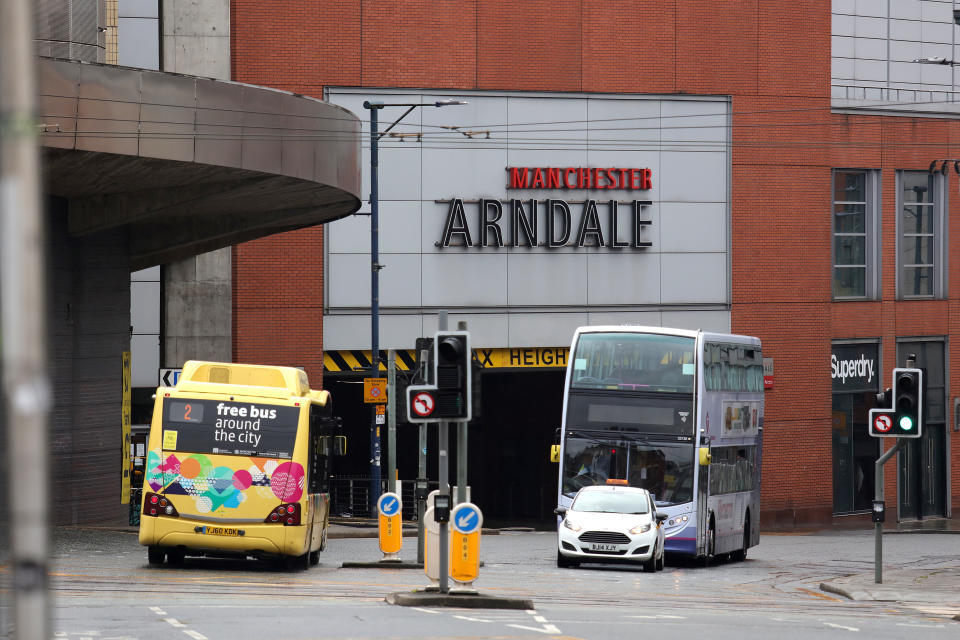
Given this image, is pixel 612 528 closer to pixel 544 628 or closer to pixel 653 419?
pixel 653 419

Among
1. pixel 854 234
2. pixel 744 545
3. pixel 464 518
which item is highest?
pixel 854 234

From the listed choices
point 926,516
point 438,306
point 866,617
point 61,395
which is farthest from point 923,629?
point 926,516

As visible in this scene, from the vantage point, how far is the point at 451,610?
15.4 metres

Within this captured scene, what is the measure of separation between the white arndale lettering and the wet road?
1368cm

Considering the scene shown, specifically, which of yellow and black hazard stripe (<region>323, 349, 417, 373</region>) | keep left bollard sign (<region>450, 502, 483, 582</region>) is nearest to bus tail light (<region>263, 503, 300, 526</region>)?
keep left bollard sign (<region>450, 502, 483, 582</region>)

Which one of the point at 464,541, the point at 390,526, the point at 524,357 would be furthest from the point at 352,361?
the point at 464,541

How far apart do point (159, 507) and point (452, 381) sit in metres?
6.15

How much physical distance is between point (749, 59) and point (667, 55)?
2333 millimetres

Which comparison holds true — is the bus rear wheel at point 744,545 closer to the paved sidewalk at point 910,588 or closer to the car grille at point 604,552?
the paved sidewalk at point 910,588

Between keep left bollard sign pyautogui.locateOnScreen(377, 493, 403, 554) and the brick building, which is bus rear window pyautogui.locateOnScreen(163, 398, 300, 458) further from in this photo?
the brick building

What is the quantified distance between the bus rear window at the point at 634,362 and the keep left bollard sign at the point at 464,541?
29.5 ft

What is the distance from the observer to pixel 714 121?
39.1 m

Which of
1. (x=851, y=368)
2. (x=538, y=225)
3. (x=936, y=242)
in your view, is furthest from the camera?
(x=936, y=242)

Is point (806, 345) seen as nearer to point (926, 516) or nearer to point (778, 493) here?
point (778, 493)
